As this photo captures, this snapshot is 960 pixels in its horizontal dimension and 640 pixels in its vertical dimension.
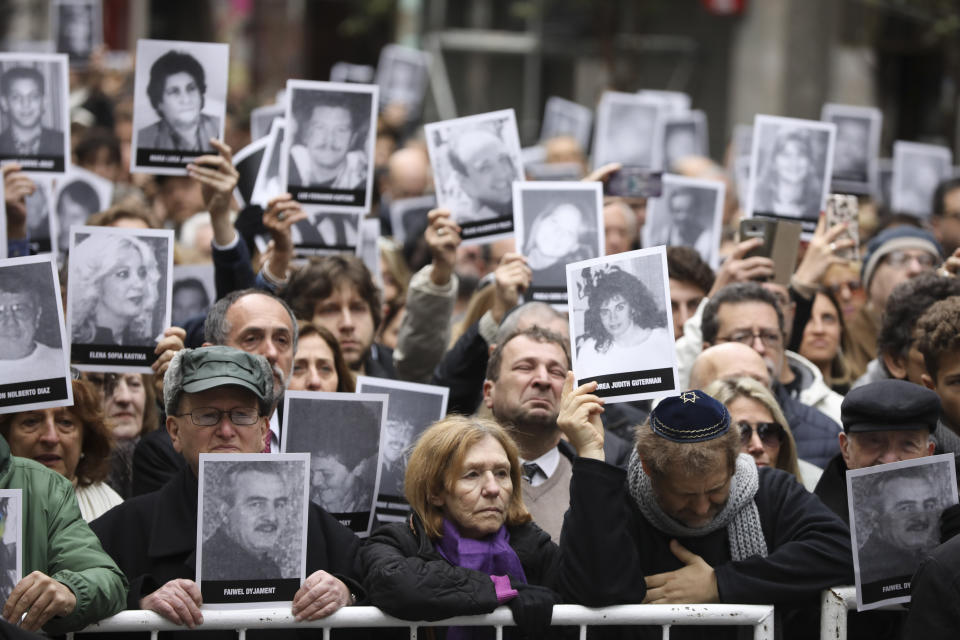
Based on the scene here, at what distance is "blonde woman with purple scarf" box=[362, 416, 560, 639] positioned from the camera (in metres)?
4.15

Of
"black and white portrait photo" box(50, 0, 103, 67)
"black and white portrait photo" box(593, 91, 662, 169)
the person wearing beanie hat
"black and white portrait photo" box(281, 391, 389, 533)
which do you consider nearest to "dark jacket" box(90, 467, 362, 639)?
"black and white portrait photo" box(281, 391, 389, 533)

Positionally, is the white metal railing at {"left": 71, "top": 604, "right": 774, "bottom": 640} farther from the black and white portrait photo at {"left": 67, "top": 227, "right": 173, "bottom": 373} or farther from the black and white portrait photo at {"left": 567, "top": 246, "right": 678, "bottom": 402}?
the black and white portrait photo at {"left": 67, "top": 227, "right": 173, "bottom": 373}

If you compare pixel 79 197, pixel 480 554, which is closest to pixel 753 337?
pixel 480 554

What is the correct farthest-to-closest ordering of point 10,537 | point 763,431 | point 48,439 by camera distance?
point 763,431
point 48,439
point 10,537

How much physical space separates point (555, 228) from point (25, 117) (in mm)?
2296

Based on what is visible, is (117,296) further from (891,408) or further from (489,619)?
(891,408)

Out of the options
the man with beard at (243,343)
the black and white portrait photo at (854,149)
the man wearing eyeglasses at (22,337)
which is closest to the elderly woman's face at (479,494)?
the man with beard at (243,343)

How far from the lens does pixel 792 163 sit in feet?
23.3

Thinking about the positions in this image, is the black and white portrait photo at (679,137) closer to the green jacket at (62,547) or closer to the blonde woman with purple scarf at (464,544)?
the blonde woman with purple scarf at (464,544)

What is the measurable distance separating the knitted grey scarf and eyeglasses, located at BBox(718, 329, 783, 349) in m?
1.38

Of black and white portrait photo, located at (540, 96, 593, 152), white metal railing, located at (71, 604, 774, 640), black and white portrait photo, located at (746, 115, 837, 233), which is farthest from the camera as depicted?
black and white portrait photo, located at (540, 96, 593, 152)

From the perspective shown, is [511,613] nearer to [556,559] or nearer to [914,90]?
[556,559]

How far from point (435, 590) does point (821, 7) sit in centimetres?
1681

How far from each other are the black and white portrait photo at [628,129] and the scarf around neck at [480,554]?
594 cm
